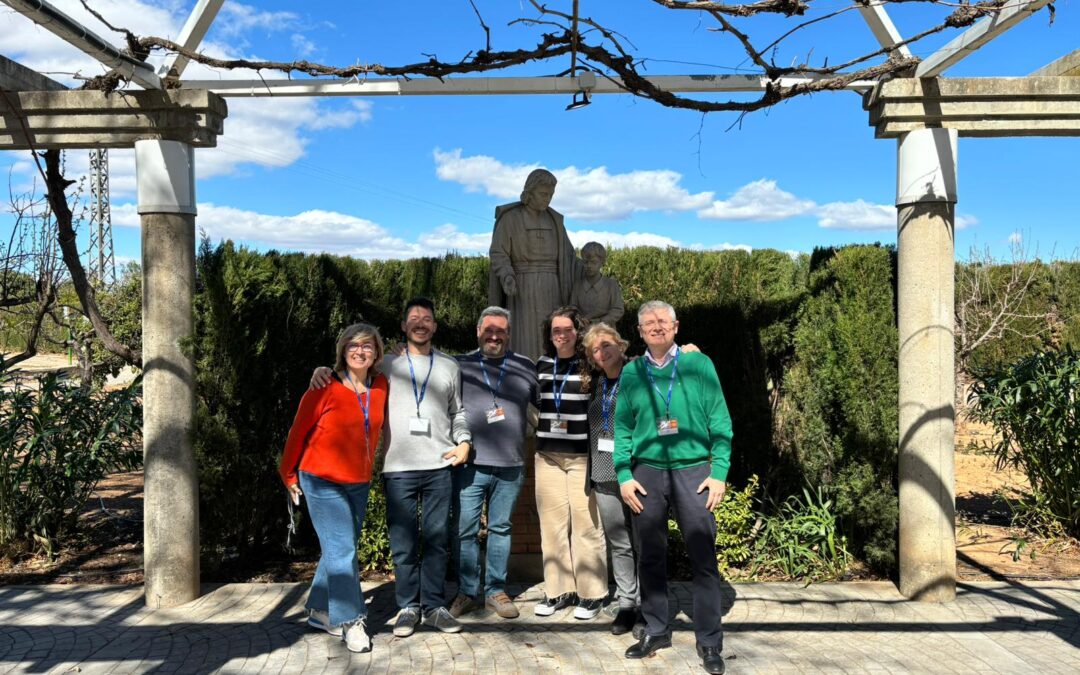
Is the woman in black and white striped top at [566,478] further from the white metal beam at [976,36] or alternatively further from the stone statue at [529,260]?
the white metal beam at [976,36]

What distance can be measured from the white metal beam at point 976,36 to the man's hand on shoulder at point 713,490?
2.70 meters

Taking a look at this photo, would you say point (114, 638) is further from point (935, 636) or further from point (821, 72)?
point (821, 72)

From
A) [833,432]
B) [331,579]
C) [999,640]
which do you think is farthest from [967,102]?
[331,579]

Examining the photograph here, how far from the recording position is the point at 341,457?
14.8 ft

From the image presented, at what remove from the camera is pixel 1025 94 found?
206 inches

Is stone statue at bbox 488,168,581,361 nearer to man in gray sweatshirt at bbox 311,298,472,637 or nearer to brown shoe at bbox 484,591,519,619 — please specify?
man in gray sweatshirt at bbox 311,298,472,637

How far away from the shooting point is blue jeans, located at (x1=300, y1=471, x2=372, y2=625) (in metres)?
4.52

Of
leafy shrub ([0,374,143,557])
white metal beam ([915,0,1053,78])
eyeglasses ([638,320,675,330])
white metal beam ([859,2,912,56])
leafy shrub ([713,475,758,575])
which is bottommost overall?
leafy shrub ([713,475,758,575])

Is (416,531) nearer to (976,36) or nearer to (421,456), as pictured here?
(421,456)

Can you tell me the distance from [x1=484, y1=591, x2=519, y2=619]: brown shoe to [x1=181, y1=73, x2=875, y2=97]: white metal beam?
327cm

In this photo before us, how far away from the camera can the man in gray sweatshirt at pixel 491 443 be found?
489cm

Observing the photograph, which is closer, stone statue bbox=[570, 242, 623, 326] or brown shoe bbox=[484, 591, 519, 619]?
brown shoe bbox=[484, 591, 519, 619]

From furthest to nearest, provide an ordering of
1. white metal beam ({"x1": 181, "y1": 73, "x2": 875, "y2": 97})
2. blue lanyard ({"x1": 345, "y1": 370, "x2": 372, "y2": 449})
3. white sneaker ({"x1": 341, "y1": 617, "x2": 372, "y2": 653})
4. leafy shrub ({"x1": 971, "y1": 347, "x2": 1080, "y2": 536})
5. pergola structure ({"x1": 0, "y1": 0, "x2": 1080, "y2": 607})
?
1. leafy shrub ({"x1": 971, "y1": 347, "x2": 1080, "y2": 536})
2. white metal beam ({"x1": 181, "y1": 73, "x2": 875, "y2": 97})
3. pergola structure ({"x1": 0, "y1": 0, "x2": 1080, "y2": 607})
4. blue lanyard ({"x1": 345, "y1": 370, "x2": 372, "y2": 449})
5. white sneaker ({"x1": 341, "y1": 617, "x2": 372, "y2": 653})

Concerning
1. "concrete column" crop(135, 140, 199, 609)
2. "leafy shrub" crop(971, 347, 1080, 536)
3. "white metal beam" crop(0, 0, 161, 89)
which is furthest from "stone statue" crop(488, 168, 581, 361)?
"leafy shrub" crop(971, 347, 1080, 536)
